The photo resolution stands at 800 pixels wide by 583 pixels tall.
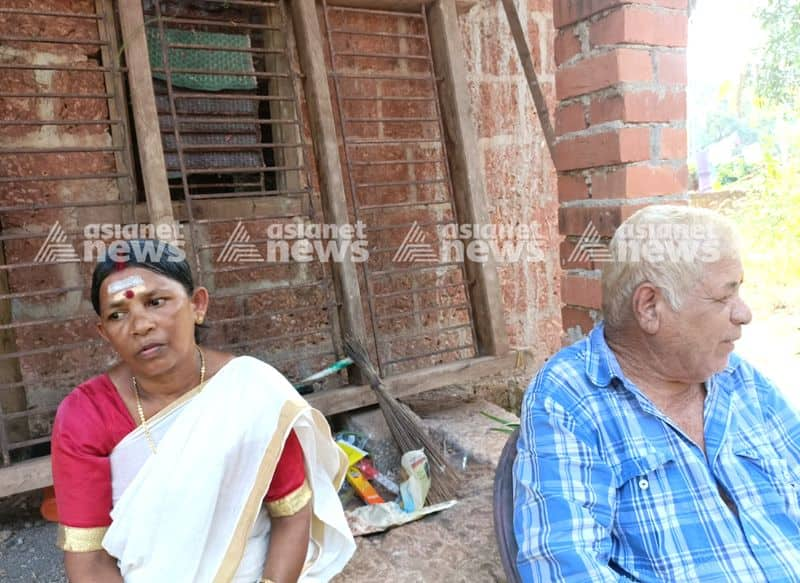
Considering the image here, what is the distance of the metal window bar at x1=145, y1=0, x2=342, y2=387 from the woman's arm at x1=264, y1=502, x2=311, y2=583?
1142mm

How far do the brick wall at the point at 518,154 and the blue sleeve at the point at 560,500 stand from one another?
79.5 inches

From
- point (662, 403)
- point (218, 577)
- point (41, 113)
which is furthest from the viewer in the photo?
point (41, 113)

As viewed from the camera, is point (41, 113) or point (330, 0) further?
point (330, 0)

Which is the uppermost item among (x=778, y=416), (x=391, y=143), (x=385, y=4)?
(x=385, y=4)

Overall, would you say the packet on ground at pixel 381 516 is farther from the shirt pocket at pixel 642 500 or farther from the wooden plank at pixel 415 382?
the shirt pocket at pixel 642 500

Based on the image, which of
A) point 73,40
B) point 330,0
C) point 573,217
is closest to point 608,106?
point 573,217

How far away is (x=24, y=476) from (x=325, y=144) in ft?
5.47

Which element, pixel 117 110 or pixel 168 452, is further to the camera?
pixel 117 110

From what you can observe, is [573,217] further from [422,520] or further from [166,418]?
[166,418]

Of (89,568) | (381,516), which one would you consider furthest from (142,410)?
(381,516)

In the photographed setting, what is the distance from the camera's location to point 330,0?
2799 mm

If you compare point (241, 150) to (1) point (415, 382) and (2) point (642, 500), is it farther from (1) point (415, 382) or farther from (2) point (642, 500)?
(2) point (642, 500)

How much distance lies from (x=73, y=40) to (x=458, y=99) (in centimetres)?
161

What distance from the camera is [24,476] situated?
206 cm
